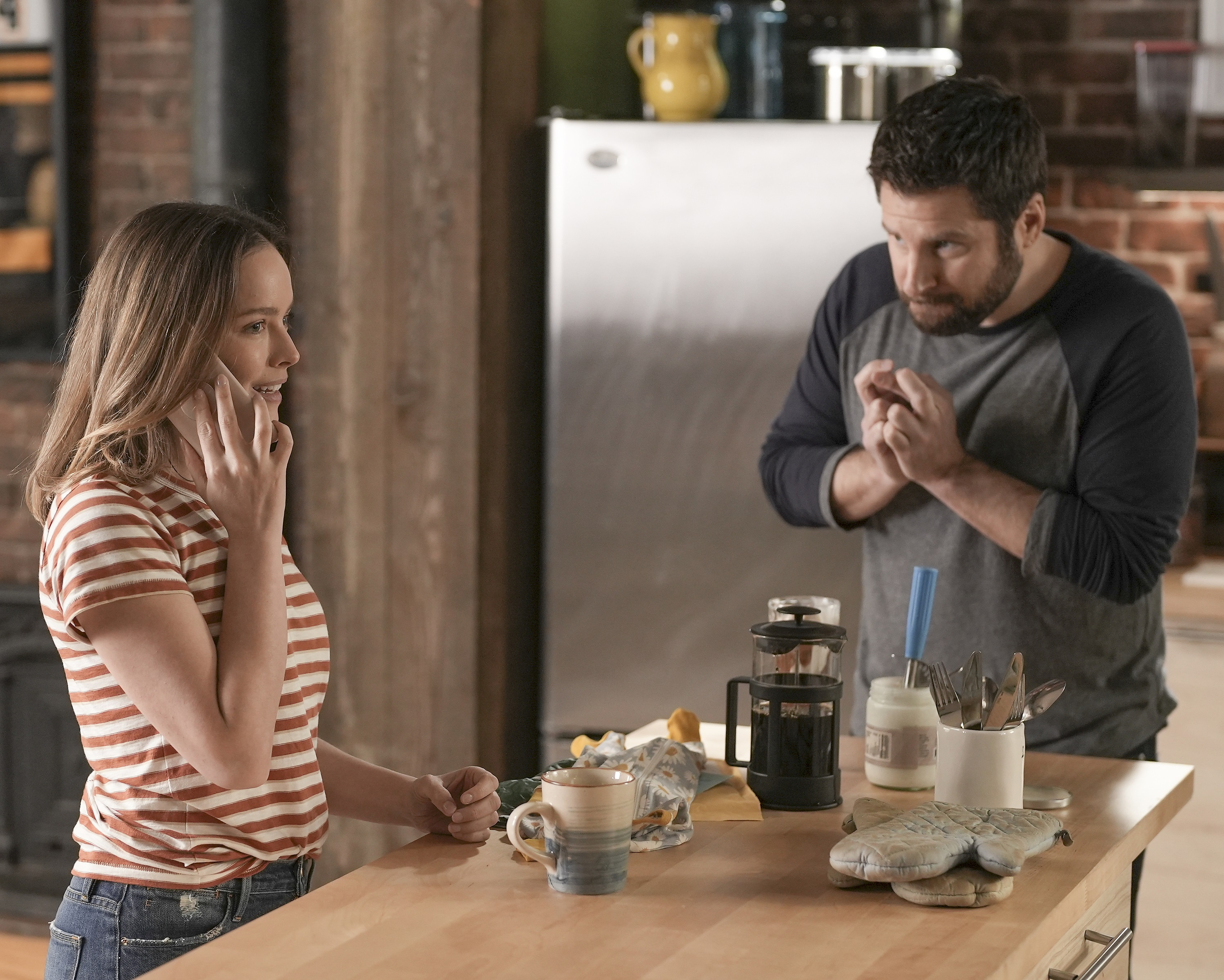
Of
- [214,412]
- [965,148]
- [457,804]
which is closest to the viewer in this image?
[214,412]

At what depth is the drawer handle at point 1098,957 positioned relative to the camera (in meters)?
1.38

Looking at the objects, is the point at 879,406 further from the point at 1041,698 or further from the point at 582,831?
the point at 582,831

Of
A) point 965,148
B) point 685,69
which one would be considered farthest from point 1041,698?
point 685,69

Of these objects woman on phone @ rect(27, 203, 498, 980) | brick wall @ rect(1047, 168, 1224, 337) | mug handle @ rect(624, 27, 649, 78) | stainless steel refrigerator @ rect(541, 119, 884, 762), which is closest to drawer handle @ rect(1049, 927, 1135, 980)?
woman on phone @ rect(27, 203, 498, 980)

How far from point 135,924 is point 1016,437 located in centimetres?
128

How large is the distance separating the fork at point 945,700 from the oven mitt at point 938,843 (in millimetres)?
126

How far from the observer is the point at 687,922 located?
1.26 meters

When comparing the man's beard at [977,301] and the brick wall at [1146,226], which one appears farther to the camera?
the brick wall at [1146,226]

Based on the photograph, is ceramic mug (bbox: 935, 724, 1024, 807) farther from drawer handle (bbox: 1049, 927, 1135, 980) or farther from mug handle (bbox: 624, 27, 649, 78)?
mug handle (bbox: 624, 27, 649, 78)

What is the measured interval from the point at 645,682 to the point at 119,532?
181 cm

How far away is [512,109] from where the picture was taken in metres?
3.03

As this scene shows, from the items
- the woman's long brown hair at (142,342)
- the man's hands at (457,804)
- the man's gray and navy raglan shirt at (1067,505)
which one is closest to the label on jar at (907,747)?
the man's gray and navy raglan shirt at (1067,505)

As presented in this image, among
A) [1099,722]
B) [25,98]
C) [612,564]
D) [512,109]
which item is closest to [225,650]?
[1099,722]

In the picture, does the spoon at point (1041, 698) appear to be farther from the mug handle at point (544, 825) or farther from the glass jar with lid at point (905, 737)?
the mug handle at point (544, 825)
